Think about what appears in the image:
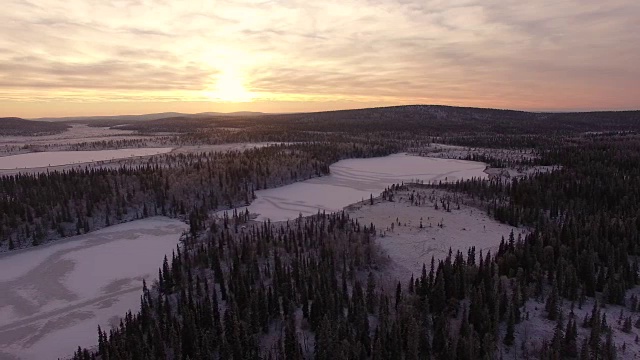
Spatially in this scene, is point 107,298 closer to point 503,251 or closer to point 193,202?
point 193,202

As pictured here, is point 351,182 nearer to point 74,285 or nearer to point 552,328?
point 74,285

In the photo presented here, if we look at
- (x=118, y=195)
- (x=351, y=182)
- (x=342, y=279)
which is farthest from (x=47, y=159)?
(x=342, y=279)

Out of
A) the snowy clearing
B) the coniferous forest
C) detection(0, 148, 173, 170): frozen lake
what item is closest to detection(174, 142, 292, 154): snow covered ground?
detection(0, 148, 173, 170): frozen lake

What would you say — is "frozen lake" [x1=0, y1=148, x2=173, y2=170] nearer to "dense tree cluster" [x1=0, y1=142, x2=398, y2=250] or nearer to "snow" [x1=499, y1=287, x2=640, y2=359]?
"dense tree cluster" [x1=0, y1=142, x2=398, y2=250]


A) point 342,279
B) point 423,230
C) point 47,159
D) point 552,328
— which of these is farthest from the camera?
point 47,159

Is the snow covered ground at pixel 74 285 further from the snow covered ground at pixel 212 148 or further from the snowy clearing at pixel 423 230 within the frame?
the snow covered ground at pixel 212 148

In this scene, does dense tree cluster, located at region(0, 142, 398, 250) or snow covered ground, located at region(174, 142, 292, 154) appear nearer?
dense tree cluster, located at region(0, 142, 398, 250)

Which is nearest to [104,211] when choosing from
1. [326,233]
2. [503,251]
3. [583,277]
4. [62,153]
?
[326,233]
